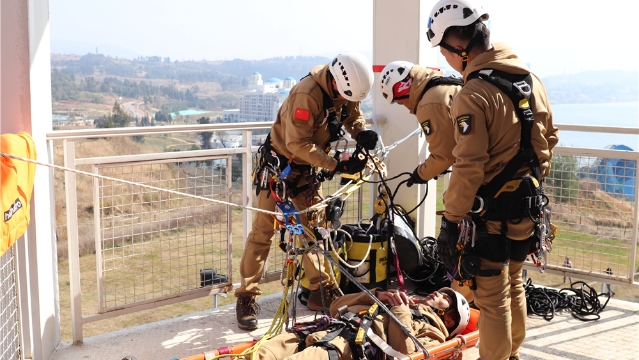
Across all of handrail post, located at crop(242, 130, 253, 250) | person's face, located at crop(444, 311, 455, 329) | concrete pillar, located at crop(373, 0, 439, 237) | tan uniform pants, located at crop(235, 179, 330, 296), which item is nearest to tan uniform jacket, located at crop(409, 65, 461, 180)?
person's face, located at crop(444, 311, 455, 329)

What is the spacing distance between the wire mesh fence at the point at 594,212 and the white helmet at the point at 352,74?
2111mm

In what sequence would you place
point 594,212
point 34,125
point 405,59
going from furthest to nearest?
1. point 405,59
2. point 594,212
3. point 34,125

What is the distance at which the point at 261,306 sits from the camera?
521 centimetres

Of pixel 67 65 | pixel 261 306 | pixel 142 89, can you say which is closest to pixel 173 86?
pixel 142 89

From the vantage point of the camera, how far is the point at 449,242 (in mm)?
3342

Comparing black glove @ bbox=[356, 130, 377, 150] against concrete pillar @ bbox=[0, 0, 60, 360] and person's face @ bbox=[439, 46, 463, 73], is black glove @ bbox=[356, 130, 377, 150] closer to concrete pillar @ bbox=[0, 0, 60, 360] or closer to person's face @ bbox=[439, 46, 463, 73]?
person's face @ bbox=[439, 46, 463, 73]

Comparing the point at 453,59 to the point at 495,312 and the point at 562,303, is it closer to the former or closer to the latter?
the point at 495,312

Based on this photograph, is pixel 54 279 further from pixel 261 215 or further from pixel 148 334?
pixel 261 215

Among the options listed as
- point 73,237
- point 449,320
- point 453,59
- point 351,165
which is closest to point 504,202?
point 453,59

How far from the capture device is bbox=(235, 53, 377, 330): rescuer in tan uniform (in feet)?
13.9

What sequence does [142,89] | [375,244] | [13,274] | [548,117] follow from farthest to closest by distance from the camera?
[142,89] → [375,244] → [13,274] → [548,117]

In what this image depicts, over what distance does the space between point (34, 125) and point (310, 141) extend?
1801 millimetres

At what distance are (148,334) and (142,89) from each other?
35.9 metres

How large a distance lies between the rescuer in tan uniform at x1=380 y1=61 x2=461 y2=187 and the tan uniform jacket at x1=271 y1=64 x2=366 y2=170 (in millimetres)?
472
